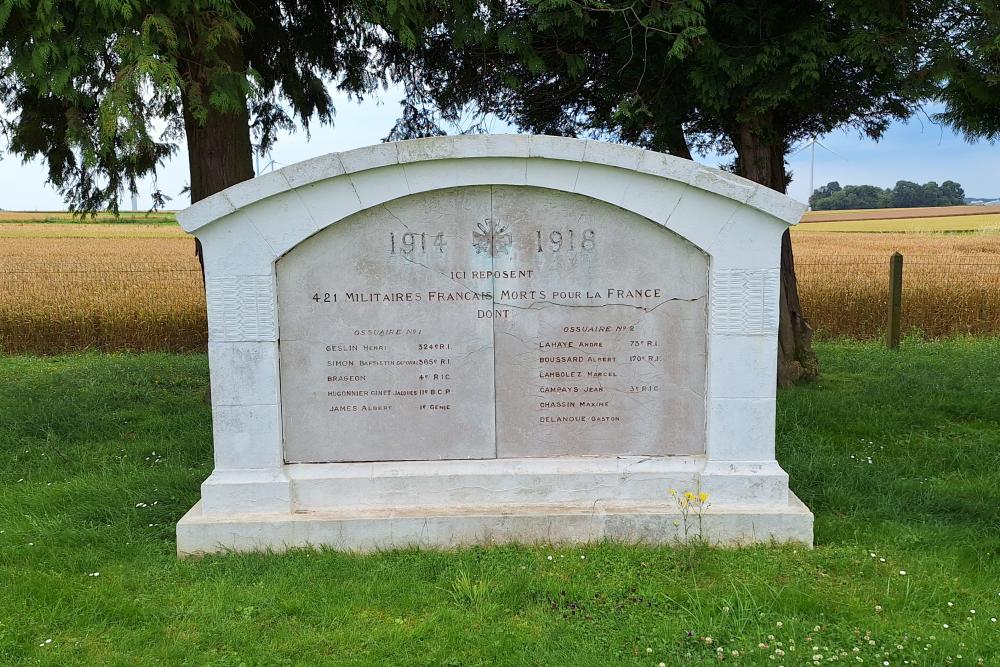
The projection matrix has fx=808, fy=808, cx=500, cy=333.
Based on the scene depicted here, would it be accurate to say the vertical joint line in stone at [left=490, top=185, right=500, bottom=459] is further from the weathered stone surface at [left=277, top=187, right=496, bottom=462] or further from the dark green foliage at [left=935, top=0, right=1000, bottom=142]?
the dark green foliage at [left=935, top=0, right=1000, bottom=142]

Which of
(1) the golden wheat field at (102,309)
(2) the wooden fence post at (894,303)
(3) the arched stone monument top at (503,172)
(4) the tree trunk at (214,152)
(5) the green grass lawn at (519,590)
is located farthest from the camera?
(1) the golden wheat field at (102,309)

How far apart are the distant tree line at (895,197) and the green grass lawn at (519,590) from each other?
186 feet

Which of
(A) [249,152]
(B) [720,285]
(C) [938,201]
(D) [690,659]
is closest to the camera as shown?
(D) [690,659]

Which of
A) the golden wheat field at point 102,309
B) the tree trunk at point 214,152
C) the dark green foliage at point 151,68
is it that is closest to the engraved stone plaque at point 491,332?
the dark green foliage at point 151,68

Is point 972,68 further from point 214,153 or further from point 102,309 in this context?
point 102,309

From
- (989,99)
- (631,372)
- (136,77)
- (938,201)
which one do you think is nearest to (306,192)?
(136,77)

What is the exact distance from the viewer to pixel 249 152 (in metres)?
7.63

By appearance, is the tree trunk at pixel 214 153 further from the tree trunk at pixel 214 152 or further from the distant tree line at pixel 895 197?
the distant tree line at pixel 895 197

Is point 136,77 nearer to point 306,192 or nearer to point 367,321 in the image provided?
point 306,192

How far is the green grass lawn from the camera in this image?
3359 mm

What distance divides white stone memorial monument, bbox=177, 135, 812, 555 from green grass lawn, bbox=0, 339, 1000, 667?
299 mm

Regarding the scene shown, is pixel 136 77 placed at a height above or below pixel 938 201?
below

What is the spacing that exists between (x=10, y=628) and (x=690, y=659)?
2.90 meters

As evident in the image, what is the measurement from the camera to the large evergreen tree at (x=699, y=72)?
21.3 ft
